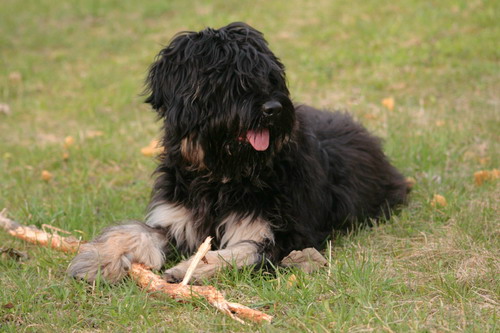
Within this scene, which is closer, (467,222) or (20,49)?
(467,222)

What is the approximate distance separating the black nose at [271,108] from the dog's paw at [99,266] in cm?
127

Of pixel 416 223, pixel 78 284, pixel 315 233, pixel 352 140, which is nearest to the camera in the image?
pixel 78 284

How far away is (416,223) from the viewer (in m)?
5.33

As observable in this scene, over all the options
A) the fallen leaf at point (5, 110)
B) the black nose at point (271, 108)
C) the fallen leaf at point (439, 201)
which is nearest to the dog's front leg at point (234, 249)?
the black nose at point (271, 108)

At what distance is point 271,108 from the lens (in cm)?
416

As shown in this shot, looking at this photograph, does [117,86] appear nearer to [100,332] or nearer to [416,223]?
[416,223]

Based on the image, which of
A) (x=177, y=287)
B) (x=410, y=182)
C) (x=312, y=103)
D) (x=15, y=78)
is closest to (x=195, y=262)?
(x=177, y=287)

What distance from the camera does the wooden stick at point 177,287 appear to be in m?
3.64

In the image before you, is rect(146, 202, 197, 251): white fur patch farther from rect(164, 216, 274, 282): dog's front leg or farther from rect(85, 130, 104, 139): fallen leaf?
rect(85, 130, 104, 139): fallen leaf

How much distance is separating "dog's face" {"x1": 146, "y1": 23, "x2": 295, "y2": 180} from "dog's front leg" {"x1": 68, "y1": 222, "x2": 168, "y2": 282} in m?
0.56

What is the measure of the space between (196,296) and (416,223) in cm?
218

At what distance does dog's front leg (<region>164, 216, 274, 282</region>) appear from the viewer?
13.8 ft

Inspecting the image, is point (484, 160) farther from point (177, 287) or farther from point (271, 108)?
point (177, 287)

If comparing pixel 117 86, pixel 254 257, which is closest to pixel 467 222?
pixel 254 257
